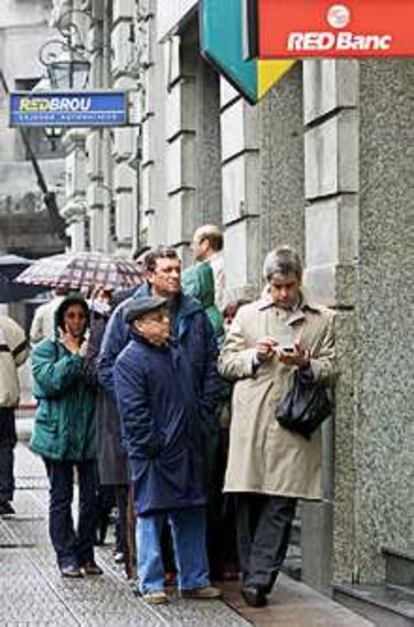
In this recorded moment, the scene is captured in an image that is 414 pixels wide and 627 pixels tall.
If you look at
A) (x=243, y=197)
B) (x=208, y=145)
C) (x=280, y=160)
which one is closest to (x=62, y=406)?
(x=243, y=197)

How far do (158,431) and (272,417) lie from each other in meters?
0.66

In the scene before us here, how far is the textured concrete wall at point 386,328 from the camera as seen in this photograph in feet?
33.2

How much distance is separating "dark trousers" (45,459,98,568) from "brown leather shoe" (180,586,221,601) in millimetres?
1131

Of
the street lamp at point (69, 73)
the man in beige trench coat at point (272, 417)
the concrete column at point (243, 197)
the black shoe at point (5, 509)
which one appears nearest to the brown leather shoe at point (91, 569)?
the man in beige trench coat at point (272, 417)

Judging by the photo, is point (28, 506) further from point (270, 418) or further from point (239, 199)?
point (270, 418)

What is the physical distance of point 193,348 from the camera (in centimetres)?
1009

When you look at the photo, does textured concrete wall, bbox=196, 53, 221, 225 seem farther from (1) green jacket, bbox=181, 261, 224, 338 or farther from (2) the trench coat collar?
(2) the trench coat collar

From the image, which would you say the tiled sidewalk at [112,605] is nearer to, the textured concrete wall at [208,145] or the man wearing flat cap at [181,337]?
the man wearing flat cap at [181,337]

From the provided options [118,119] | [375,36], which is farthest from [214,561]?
[118,119]

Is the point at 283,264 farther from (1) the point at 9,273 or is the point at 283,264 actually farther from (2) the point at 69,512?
(1) the point at 9,273

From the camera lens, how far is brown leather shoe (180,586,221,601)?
33.1 feet

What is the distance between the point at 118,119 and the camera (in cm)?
1947

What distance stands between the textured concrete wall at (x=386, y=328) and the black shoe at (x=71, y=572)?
192 centimetres

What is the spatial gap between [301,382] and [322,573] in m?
1.39
